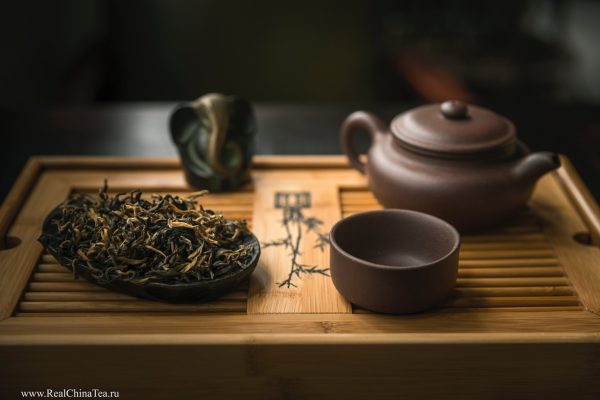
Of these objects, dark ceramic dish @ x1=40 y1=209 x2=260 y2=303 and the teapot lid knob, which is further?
the teapot lid knob

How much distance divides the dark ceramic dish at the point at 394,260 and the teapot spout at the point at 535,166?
0.23m

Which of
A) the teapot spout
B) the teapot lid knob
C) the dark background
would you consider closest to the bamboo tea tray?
the teapot spout

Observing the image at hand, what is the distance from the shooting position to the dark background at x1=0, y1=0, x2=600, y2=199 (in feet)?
6.57

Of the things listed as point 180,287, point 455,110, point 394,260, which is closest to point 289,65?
point 455,110

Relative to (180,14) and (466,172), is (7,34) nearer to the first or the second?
(180,14)

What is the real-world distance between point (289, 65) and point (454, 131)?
2658 mm

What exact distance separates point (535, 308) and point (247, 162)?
67 centimetres

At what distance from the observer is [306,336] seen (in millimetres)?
1027

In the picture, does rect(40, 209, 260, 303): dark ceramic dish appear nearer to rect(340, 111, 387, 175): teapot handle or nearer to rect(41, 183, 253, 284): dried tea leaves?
rect(41, 183, 253, 284): dried tea leaves

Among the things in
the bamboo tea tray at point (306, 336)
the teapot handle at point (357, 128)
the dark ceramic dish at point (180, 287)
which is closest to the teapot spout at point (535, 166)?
the bamboo tea tray at point (306, 336)

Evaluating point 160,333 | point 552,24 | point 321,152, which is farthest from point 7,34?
point 552,24

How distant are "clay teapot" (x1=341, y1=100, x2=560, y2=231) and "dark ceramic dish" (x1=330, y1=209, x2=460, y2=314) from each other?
111mm

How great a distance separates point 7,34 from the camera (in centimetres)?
239

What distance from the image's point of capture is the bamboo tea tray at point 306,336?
102 centimetres
